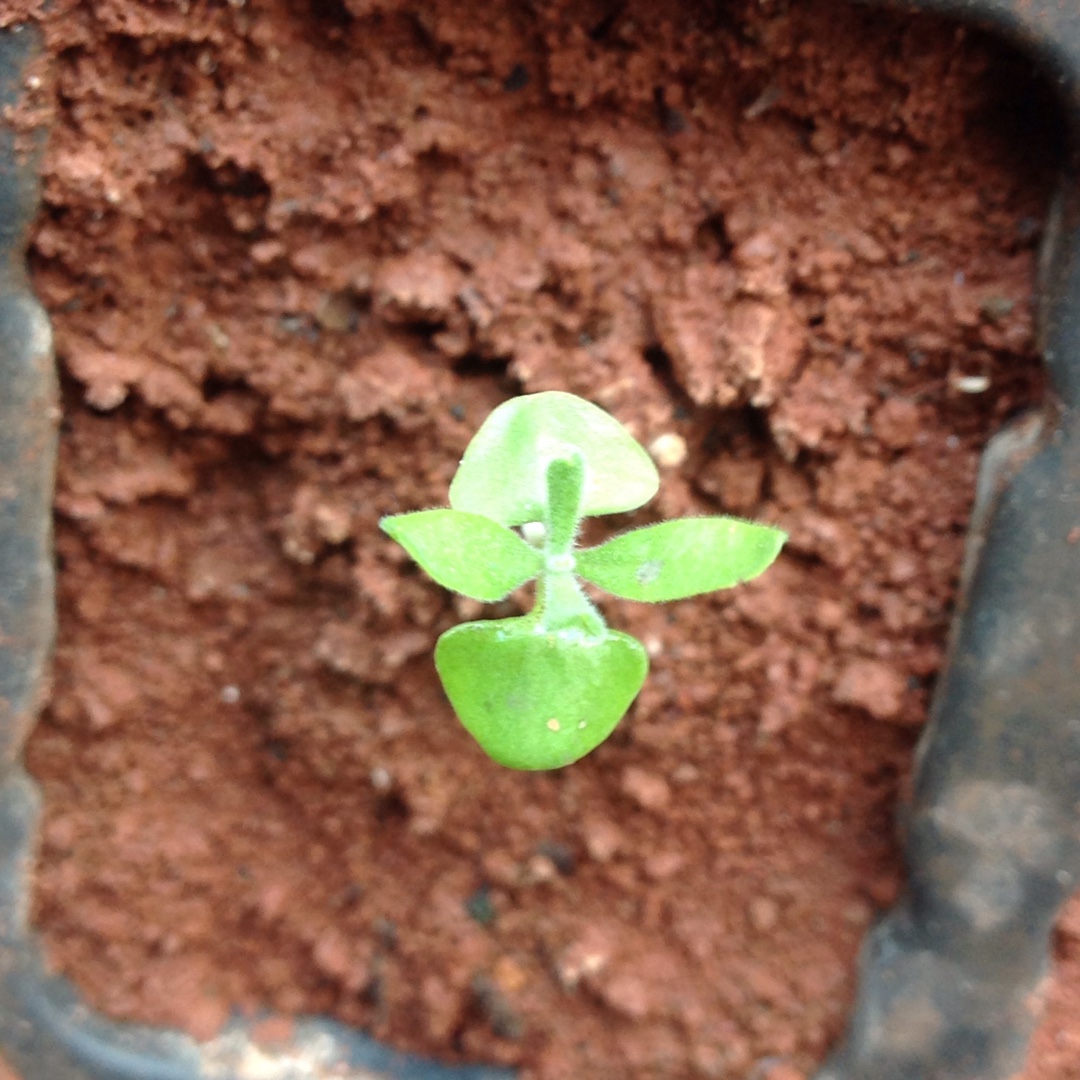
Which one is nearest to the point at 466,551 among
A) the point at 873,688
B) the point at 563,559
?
the point at 563,559

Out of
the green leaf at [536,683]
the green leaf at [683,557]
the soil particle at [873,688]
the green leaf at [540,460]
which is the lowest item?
the green leaf at [536,683]

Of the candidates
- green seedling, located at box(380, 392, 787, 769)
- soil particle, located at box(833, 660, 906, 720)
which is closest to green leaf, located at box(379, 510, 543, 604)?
green seedling, located at box(380, 392, 787, 769)

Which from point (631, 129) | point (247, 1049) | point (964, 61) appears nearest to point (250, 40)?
point (631, 129)

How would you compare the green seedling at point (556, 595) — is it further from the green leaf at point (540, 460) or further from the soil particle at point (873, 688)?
the soil particle at point (873, 688)

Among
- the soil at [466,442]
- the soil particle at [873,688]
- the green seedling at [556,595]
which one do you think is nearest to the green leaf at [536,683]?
the green seedling at [556,595]

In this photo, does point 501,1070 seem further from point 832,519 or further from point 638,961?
point 832,519

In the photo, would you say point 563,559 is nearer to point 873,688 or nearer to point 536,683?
point 536,683

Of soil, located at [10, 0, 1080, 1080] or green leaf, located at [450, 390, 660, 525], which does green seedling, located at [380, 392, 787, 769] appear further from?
soil, located at [10, 0, 1080, 1080]
